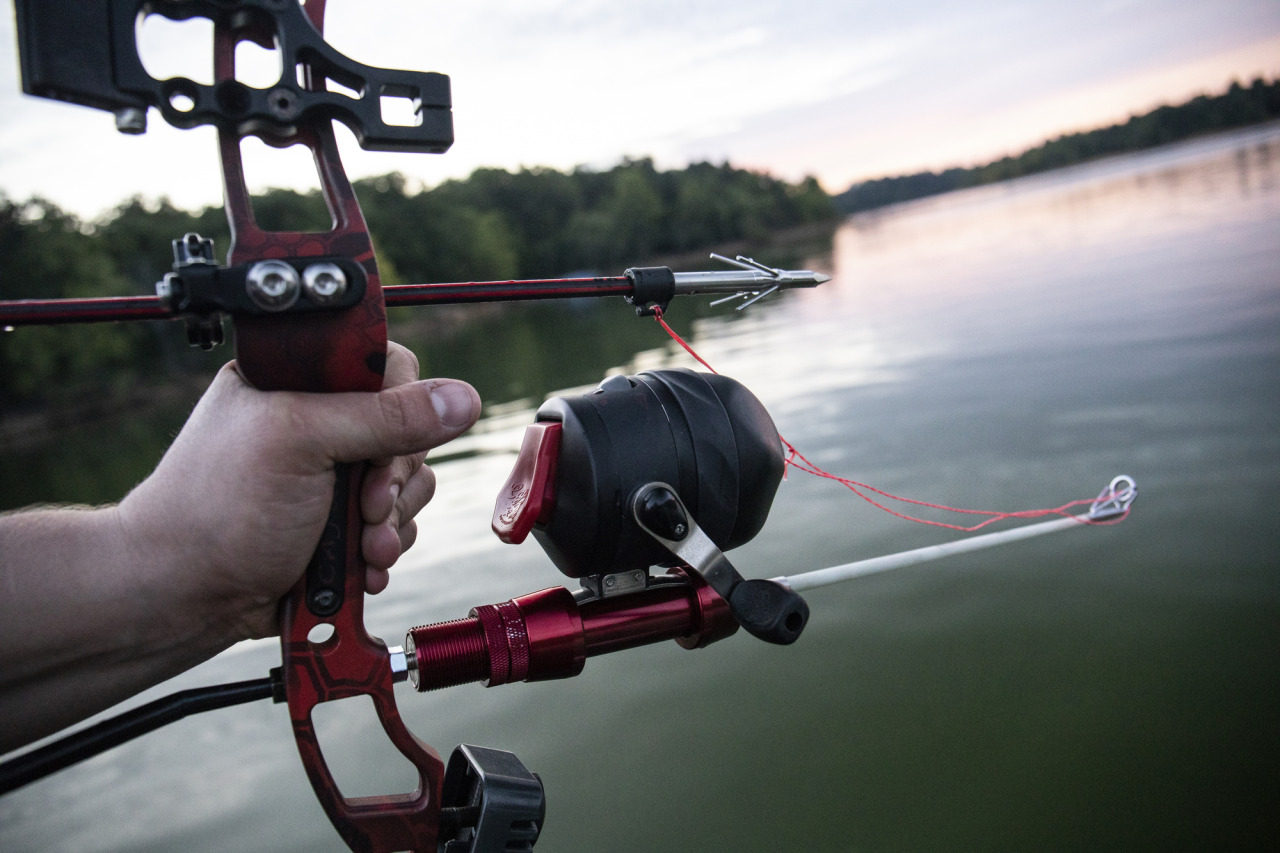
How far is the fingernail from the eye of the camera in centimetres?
127

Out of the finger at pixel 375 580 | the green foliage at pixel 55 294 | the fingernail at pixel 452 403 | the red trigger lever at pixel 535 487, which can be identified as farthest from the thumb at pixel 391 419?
the green foliage at pixel 55 294

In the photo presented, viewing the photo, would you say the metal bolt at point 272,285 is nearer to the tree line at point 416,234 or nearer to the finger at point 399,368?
the finger at point 399,368

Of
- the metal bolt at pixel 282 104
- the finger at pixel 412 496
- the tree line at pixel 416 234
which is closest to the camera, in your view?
the metal bolt at pixel 282 104

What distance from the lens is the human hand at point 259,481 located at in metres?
1.18

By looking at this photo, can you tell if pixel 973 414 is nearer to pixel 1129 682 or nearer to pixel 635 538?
pixel 1129 682

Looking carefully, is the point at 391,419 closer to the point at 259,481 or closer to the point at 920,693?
the point at 259,481

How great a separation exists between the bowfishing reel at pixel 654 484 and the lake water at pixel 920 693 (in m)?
1.68

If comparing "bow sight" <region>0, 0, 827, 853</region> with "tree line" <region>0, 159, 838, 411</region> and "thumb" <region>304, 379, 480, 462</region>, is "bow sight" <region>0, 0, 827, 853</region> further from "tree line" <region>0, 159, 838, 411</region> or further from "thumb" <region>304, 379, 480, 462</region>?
"tree line" <region>0, 159, 838, 411</region>

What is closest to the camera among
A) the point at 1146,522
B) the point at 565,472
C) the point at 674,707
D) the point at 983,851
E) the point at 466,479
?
the point at 565,472

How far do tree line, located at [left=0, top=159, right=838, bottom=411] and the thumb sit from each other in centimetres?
702

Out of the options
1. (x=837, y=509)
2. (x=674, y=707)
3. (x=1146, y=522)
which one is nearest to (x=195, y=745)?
(x=674, y=707)

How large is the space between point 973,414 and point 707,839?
165 inches

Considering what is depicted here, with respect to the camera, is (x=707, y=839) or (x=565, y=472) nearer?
(x=565, y=472)

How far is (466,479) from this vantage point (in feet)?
22.0
